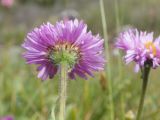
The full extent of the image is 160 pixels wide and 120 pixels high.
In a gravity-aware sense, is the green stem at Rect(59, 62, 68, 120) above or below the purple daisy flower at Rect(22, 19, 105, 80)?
below

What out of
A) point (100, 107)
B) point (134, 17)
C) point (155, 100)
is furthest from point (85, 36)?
point (134, 17)

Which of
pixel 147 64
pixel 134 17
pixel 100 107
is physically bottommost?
pixel 100 107

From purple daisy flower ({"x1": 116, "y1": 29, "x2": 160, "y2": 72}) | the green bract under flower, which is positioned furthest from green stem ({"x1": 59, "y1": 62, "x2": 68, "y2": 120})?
purple daisy flower ({"x1": 116, "y1": 29, "x2": 160, "y2": 72})

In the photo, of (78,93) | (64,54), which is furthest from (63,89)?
(78,93)

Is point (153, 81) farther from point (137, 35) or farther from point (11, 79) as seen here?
point (137, 35)

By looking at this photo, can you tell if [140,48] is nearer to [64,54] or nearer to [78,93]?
[64,54]

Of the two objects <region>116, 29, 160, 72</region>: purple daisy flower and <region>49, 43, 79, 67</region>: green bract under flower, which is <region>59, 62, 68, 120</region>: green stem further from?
<region>116, 29, 160, 72</region>: purple daisy flower
